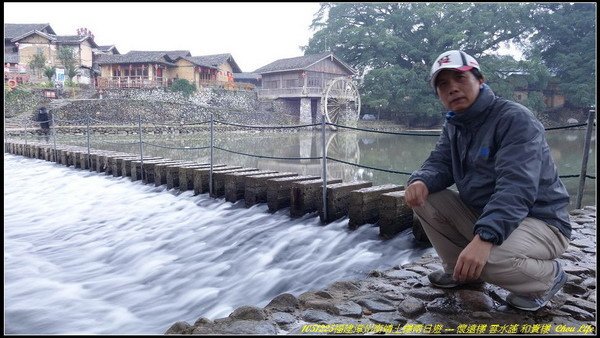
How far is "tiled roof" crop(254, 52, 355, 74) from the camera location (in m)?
35.2

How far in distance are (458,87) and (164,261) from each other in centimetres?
355

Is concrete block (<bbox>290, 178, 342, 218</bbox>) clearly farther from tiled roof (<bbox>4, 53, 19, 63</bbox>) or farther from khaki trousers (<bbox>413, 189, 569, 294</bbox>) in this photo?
tiled roof (<bbox>4, 53, 19, 63</bbox>)

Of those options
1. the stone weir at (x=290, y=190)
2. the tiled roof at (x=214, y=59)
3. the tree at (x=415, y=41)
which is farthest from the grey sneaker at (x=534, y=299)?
the tiled roof at (x=214, y=59)

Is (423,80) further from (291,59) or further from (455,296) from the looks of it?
(455,296)

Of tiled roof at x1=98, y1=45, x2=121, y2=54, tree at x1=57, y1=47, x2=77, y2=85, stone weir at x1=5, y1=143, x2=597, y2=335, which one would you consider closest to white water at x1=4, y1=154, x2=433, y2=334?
stone weir at x1=5, y1=143, x2=597, y2=335

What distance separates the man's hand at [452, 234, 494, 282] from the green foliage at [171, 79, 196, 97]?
3607 cm

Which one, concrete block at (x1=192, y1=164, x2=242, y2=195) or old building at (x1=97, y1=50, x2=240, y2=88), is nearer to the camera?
concrete block at (x1=192, y1=164, x2=242, y2=195)

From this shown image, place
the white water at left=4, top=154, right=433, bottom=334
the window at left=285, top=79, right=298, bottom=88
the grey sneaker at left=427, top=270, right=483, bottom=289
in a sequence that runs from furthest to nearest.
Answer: the window at left=285, top=79, right=298, bottom=88 < the white water at left=4, top=154, right=433, bottom=334 < the grey sneaker at left=427, top=270, right=483, bottom=289

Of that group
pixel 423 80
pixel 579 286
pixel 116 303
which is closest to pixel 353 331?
pixel 579 286

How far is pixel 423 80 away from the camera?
112 feet

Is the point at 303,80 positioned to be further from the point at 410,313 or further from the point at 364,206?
the point at 410,313

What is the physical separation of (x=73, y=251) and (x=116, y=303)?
6.21 ft

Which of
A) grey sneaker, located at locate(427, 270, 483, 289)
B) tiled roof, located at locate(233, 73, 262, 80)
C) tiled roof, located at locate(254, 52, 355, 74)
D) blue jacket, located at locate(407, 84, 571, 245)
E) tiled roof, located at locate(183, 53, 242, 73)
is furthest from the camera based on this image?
tiled roof, located at locate(233, 73, 262, 80)

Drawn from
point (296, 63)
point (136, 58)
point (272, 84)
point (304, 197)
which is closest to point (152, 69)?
point (136, 58)
